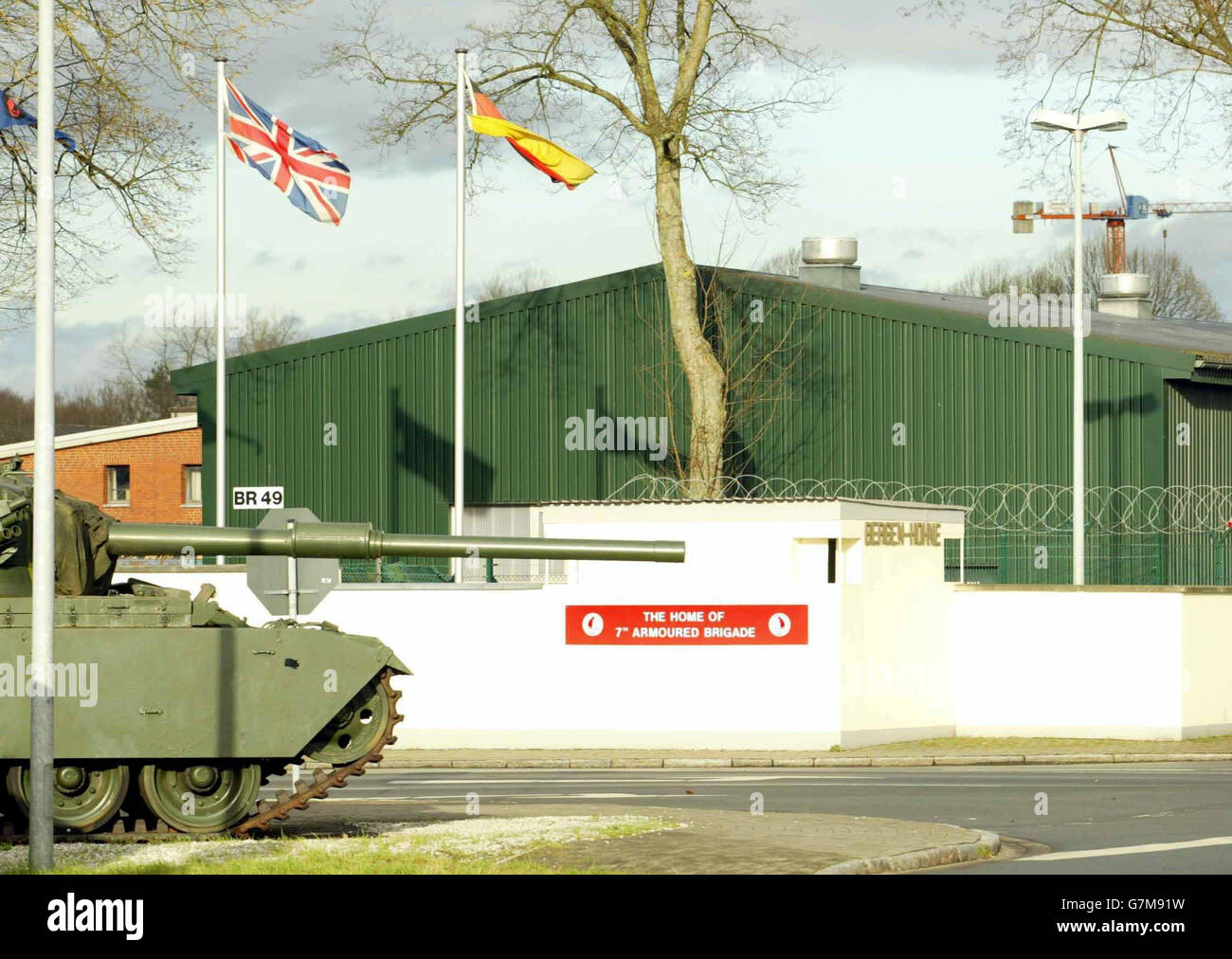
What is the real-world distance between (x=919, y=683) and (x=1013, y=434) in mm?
7536

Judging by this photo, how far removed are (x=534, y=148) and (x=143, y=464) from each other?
28537 millimetres

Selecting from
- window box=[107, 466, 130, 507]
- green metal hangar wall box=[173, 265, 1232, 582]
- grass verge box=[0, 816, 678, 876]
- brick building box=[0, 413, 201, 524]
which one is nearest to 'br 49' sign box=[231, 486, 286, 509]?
green metal hangar wall box=[173, 265, 1232, 582]

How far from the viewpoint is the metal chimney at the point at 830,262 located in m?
37.3

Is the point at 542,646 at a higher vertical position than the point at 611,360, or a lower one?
lower

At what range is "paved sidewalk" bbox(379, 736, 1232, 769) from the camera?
2356 centimetres

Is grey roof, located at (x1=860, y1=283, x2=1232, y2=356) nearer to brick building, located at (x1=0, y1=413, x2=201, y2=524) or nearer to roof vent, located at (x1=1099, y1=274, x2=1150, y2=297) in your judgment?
roof vent, located at (x1=1099, y1=274, x2=1150, y2=297)

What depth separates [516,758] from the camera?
24047 millimetres

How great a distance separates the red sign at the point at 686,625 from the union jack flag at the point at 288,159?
7.06m

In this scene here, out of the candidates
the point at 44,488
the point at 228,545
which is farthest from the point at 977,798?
the point at 44,488

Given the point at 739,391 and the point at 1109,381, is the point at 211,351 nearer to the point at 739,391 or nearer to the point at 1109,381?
the point at 739,391

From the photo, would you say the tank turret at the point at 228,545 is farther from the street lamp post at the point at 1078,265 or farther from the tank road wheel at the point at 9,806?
the street lamp post at the point at 1078,265

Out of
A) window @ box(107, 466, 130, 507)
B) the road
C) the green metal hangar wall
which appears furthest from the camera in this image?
window @ box(107, 466, 130, 507)

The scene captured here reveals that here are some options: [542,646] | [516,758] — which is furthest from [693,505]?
[516,758]

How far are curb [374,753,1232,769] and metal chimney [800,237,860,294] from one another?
50.2 ft
